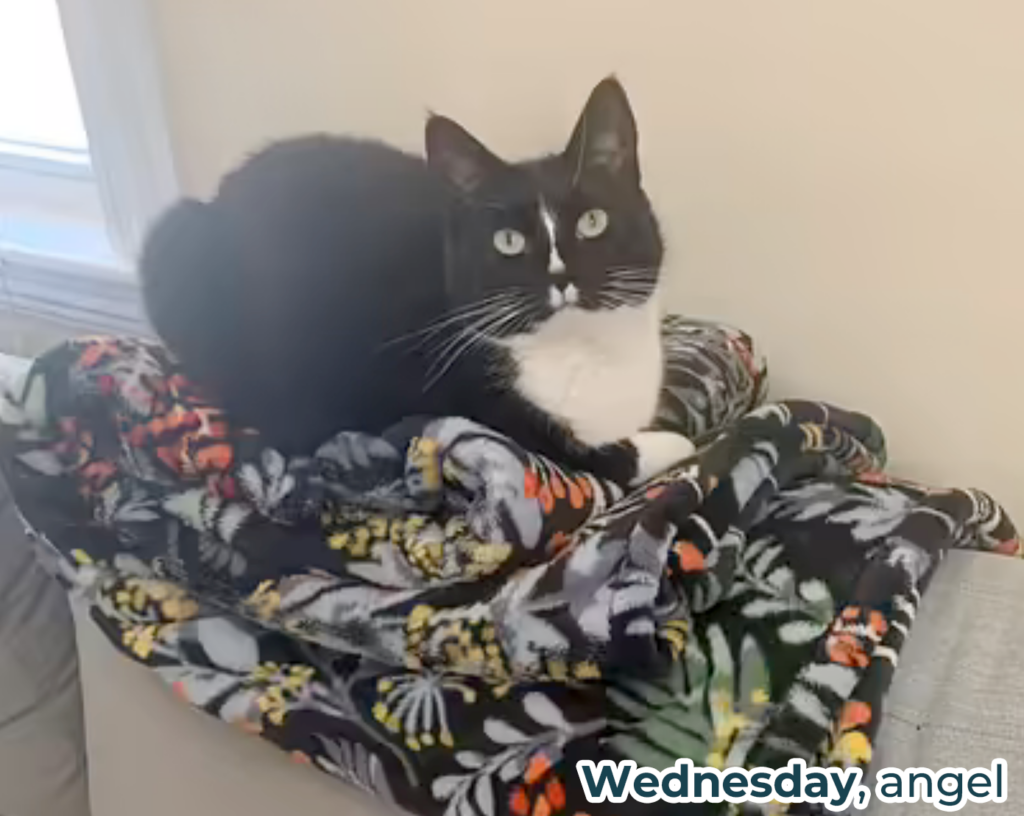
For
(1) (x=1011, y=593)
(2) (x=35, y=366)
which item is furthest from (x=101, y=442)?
(1) (x=1011, y=593)

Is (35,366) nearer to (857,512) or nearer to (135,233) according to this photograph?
(135,233)

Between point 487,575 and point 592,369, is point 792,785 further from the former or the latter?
point 592,369

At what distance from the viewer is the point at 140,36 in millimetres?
1209

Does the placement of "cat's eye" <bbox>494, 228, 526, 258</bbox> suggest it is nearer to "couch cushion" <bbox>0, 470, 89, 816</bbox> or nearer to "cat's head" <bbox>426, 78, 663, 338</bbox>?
"cat's head" <bbox>426, 78, 663, 338</bbox>

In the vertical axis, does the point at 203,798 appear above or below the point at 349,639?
below

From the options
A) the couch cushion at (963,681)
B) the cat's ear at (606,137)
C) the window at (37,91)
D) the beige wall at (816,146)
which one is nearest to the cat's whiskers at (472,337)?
the cat's ear at (606,137)

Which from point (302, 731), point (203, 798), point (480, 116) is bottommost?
point (203, 798)

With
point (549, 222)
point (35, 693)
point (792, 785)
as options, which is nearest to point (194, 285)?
point (549, 222)

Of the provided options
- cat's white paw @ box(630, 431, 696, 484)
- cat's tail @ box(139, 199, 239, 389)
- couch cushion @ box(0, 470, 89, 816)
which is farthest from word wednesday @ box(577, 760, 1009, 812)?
couch cushion @ box(0, 470, 89, 816)

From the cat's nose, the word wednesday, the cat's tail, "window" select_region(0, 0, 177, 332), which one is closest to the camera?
the word wednesday

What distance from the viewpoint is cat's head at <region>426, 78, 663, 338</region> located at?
802 mm

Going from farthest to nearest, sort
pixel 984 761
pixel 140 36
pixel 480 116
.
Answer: pixel 140 36 → pixel 480 116 → pixel 984 761

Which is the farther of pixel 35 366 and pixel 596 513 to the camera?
pixel 35 366

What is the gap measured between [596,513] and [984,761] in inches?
11.1
